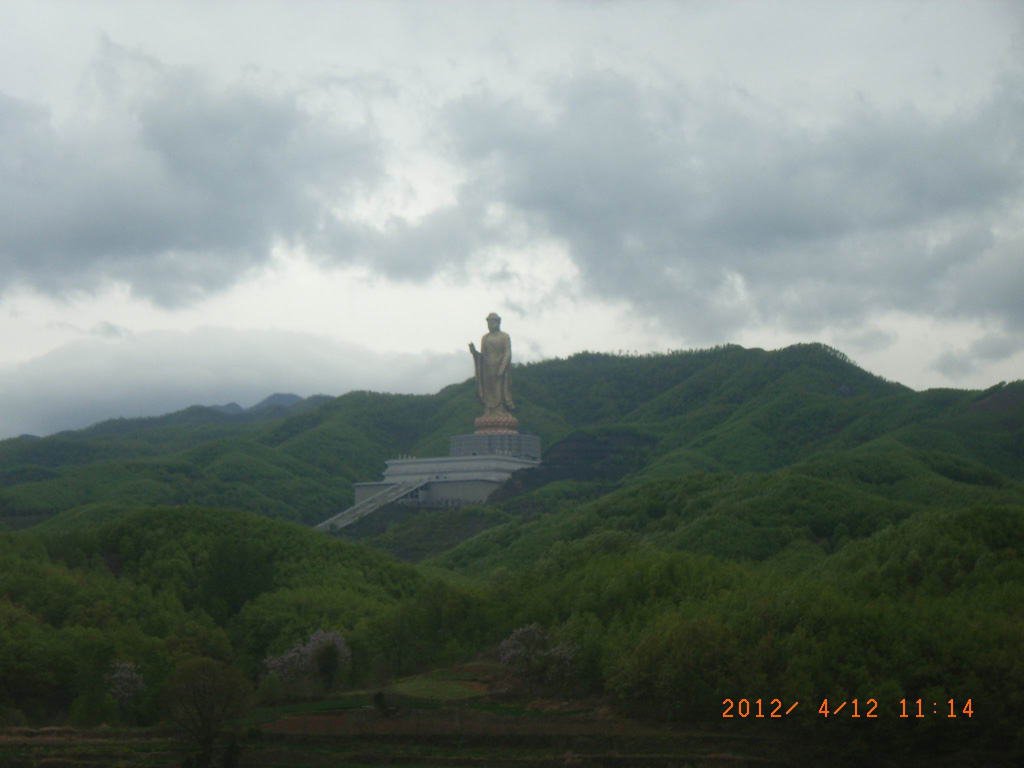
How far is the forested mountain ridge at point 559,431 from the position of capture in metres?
63.6

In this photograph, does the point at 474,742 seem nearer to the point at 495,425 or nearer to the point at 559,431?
the point at 495,425

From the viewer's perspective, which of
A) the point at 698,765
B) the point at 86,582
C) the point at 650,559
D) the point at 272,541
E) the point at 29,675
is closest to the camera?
the point at 698,765

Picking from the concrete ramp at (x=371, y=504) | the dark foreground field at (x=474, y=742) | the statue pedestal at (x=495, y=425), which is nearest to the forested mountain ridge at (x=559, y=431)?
the statue pedestal at (x=495, y=425)

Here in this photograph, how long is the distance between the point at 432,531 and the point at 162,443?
45583mm

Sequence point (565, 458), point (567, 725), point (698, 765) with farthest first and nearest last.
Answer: point (565, 458) → point (567, 725) → point (698, 765)

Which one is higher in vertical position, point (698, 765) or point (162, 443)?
point (162, 443)

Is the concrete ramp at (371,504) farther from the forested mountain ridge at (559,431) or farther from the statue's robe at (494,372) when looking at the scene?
the statue's robe at (494,372)

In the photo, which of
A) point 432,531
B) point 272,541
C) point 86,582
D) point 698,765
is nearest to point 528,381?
point 432,531

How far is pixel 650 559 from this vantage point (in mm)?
33562

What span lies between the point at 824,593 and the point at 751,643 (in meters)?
2.05

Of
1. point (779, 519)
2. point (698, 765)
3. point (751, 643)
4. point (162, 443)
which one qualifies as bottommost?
point (698, 765)

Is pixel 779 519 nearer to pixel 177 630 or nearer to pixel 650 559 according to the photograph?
pixel 650 559

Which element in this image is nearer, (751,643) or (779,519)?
(751,643)

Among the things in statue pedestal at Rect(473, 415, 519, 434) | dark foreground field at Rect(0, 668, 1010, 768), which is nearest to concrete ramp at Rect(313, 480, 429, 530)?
statue pedestal at Rect(473, 415, 519, 434)
